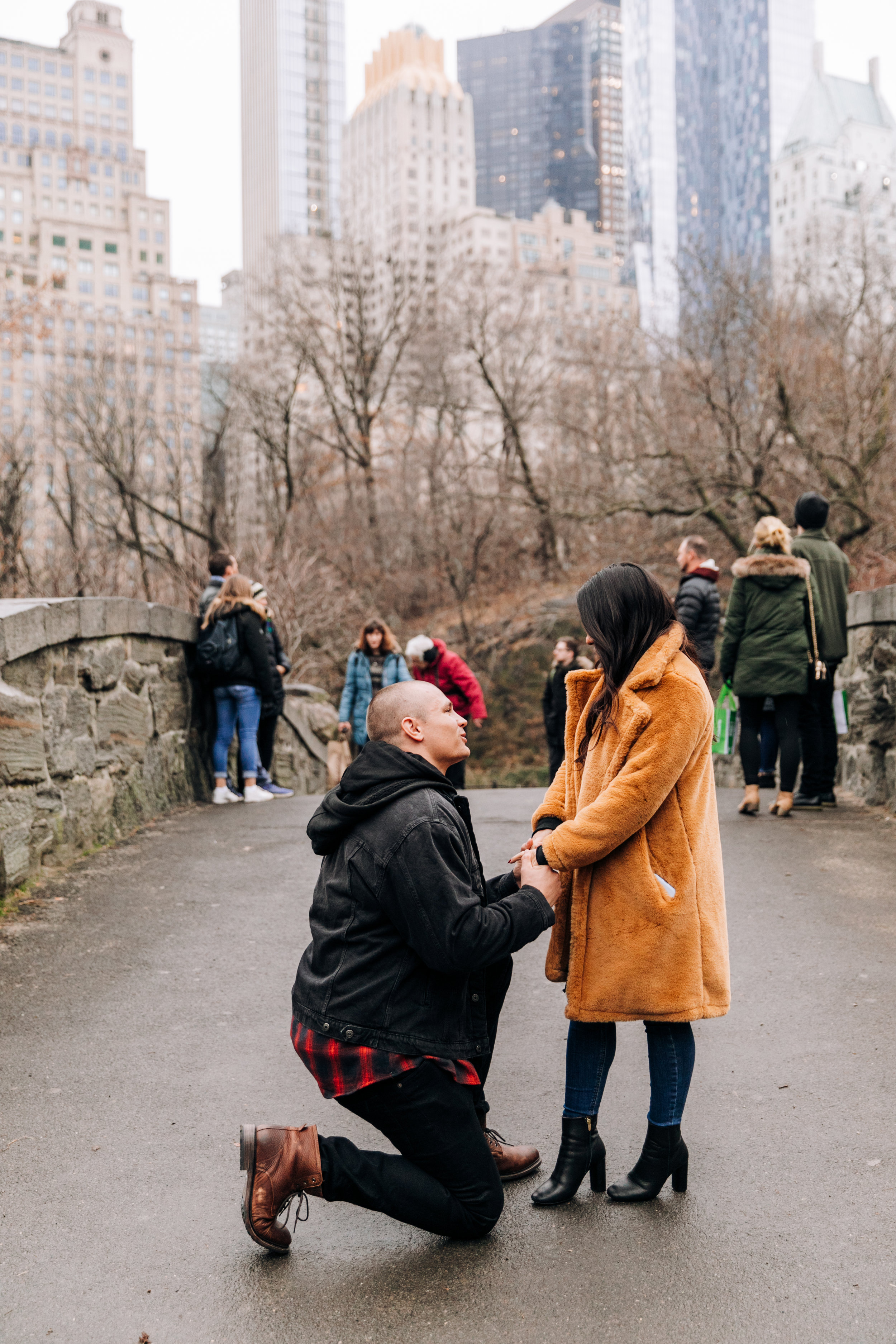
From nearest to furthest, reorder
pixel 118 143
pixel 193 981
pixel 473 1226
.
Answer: pixel 473 1226 → pixel 193 981 → pixel 118 143

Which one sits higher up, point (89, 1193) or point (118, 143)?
point (118, 143)

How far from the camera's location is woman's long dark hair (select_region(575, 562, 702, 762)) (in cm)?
312

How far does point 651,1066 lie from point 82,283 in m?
128

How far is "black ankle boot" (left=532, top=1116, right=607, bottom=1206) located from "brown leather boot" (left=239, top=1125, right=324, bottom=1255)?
2.08ft

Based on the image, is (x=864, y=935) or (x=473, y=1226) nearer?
(x=473, y=1226)

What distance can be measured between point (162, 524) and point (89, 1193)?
34.3 metres

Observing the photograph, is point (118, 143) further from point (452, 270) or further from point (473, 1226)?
point (473, 1226)

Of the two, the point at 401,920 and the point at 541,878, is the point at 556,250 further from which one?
the point at 401,920

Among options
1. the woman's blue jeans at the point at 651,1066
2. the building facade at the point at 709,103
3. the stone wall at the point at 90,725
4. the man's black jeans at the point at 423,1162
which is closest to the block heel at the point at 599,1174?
the woman's blue jeans at the point at 651,1066

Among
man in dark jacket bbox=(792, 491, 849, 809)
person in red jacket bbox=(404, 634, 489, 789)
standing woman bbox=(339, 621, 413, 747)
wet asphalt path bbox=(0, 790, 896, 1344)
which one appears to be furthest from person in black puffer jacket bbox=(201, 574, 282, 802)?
man in dark jacket bbox=(792, 491, 849, 809)

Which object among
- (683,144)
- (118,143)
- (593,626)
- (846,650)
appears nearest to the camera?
(593,626)

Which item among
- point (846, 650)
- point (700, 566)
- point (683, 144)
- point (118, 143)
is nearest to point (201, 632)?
point (700, 566)

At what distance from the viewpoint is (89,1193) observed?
3.24 m

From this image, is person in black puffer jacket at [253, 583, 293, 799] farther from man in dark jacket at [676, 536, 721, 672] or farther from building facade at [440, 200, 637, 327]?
building facade at [440, 200, 637, 327]
